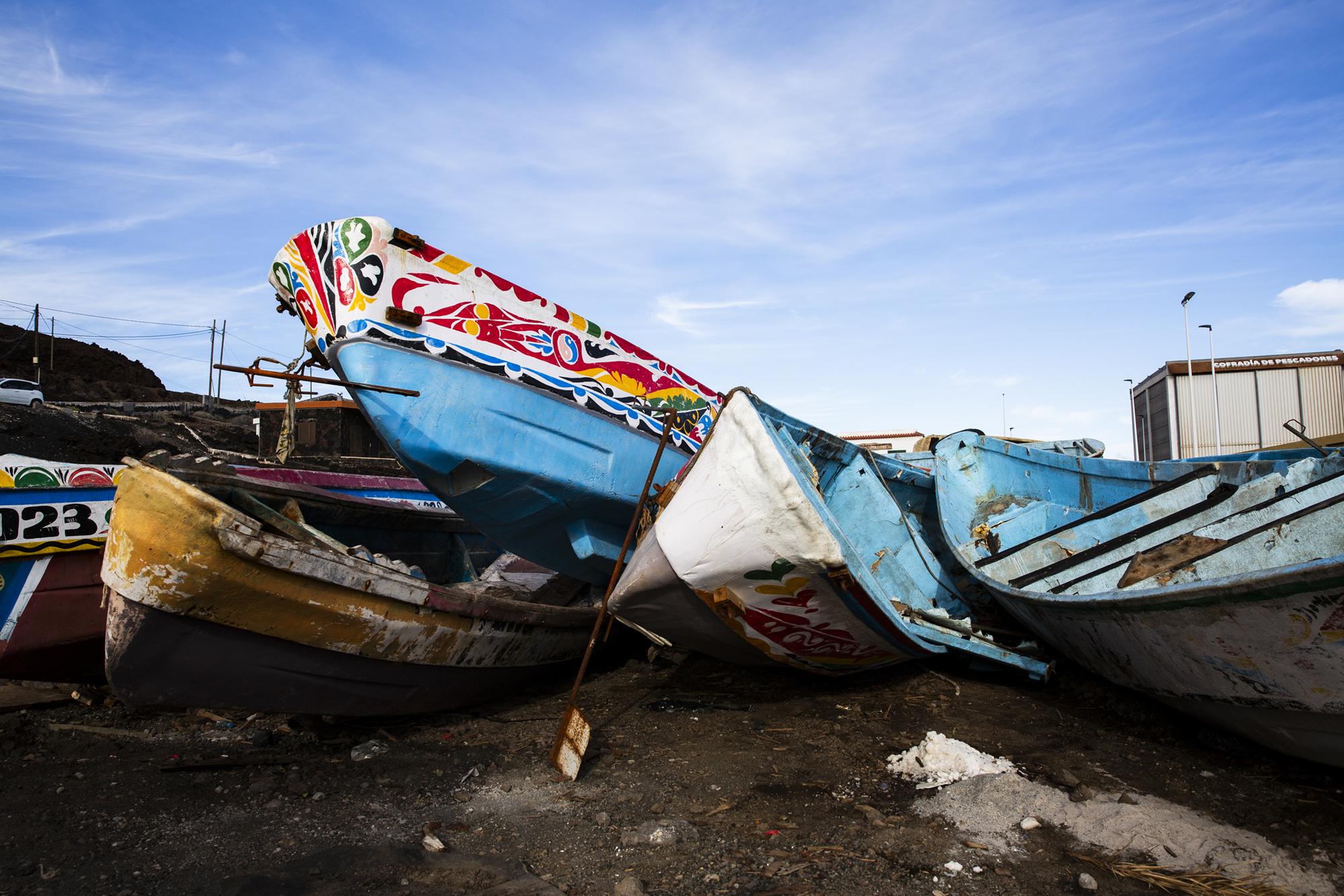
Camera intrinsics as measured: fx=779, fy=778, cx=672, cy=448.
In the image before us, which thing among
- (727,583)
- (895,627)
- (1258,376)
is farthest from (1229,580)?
(1258,376)

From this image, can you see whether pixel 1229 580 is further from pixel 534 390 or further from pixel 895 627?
pixel 534 390

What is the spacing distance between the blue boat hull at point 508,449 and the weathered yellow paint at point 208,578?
4.00ft

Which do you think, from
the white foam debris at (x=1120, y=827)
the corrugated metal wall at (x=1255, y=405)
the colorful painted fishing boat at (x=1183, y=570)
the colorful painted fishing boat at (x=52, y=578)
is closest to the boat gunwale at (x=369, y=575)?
the colorful painted fishing boat at (x=52, y=578)

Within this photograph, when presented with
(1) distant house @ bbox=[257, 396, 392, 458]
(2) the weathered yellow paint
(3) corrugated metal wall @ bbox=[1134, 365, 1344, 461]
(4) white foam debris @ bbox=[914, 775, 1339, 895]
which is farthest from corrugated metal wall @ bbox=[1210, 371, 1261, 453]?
(2) the weathered yellow paint

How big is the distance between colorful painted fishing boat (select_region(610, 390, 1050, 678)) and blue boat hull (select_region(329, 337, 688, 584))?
81cm

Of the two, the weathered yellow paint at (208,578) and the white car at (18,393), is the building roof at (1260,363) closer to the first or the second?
the weathered yellow paint at (208,578)

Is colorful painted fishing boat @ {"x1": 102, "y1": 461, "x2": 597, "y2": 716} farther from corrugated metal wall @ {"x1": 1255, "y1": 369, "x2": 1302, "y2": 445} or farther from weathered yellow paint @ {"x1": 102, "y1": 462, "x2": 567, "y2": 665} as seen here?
corrugated metal wall @ {"x1": 1255, "y1": 369, "x2": 1302, "y2": 445}

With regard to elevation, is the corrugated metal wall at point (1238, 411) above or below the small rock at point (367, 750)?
above

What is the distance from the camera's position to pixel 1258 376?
16.5 m

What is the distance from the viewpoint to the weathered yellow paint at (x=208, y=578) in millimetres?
3738

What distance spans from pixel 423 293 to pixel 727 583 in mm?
2848

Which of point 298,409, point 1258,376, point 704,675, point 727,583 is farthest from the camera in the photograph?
point 1258,376

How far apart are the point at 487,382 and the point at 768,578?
Answer: 94.1 inches

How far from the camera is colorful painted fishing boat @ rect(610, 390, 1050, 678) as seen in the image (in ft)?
13.5
